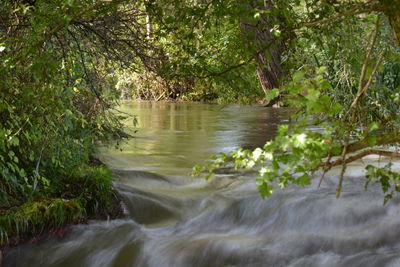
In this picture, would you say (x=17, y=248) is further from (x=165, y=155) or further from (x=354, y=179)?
(x=165, y=155)

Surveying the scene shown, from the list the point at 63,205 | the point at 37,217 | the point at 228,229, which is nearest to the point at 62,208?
the point at 63,205

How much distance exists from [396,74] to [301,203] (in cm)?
455

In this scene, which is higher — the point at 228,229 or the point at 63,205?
the point at 63,205

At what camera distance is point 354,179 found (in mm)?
7020

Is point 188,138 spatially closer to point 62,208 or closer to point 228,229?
point 228,229

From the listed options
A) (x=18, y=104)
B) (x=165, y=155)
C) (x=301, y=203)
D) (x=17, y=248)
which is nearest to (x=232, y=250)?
(x=301, y=203)

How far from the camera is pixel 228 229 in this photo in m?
5.83

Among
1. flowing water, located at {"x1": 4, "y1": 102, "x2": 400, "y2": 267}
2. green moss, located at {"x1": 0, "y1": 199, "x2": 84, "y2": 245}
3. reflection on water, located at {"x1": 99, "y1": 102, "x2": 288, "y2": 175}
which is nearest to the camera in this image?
green moss, located at {"x1": 0, "y1": 199, "x2": 84, "y2": 245}

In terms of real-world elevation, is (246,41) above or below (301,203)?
above

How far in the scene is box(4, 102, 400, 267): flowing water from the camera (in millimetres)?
4977

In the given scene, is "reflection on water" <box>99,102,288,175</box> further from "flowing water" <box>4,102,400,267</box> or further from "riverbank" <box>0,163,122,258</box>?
"riverbank" <box>0,163,122,258</box>

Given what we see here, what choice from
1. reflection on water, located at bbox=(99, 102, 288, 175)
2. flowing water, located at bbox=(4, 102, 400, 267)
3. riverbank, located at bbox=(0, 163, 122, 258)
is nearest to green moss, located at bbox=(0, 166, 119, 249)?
riverbank, located at bbox=(0, 163, 122, 258)

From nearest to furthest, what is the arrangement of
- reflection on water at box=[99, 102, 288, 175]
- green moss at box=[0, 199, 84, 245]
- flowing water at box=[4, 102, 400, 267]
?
green moss at box=[0, 199, 84, 245] < flowing water at box=[4, 102, 400, 267] < reflection on water at box=[99, 102, 288, 175]

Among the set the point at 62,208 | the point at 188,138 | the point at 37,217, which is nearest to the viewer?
the point at 37,217
